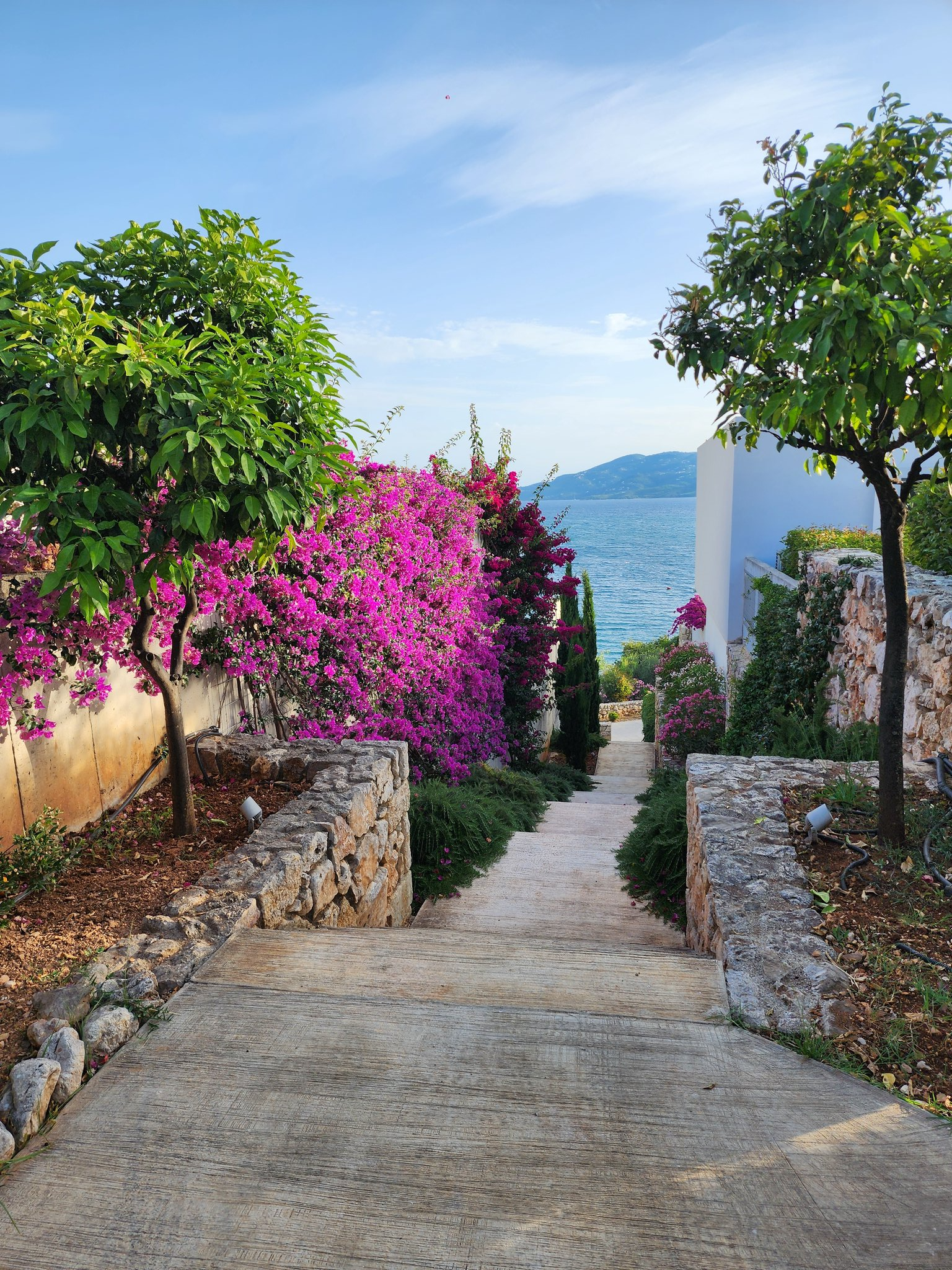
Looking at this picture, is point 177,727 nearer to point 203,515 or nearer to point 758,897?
point 203,515

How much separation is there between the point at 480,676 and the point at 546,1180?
6609mm

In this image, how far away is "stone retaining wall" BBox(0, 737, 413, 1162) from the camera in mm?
1910

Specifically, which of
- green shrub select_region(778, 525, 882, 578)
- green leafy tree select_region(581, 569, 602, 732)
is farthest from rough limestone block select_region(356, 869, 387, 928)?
green leafy tree select_region(581, 569, 602, 732)

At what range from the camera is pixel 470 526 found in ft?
27.6

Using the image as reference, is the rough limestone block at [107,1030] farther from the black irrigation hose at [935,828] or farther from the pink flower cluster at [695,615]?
the pink flower cluster at [695,615]

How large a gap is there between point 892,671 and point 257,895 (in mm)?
2667

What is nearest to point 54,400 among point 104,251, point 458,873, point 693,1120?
point 104,251

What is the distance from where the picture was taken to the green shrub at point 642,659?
83.2ft

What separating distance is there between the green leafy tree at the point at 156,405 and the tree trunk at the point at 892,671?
221 centimetres

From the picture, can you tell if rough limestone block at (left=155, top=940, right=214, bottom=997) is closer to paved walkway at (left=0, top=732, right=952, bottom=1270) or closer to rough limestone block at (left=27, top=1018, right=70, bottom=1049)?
paved walkway at (left=0, top=732, right=952, bottom=1270)

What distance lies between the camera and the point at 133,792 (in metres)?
3.94

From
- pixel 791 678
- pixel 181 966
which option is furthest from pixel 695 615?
pixel 181 966

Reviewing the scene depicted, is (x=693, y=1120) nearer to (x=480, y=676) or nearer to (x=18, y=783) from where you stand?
(x=18, y=783)

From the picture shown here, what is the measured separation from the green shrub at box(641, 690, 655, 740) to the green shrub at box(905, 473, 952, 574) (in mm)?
11267
